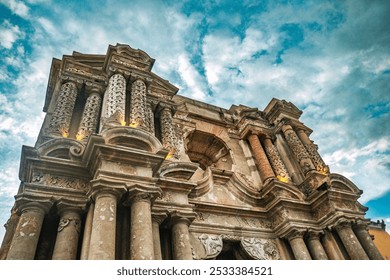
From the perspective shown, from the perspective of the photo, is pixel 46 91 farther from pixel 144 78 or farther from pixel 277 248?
pixel 277 248

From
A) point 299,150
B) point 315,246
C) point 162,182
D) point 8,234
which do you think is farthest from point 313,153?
point 8,234

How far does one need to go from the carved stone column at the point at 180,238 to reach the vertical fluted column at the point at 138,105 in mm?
2508

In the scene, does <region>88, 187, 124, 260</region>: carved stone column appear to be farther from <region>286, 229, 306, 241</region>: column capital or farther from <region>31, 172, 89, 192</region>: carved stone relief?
<region>286, 229, 306, 241</region>: column capital

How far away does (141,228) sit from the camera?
5188 millimetres

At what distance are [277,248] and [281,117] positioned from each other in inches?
242

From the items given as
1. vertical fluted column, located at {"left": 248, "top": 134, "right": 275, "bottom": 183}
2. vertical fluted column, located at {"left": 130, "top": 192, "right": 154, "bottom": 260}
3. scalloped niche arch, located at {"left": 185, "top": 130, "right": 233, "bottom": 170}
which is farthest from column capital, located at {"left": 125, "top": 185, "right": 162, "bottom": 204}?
scalloped niche arch, located at {"left": 185, "top": 130, "right": 233, "bottom": 170}

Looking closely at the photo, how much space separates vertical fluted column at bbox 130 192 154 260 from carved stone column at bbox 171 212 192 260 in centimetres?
121

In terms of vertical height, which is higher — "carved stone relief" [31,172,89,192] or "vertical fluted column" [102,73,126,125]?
"vertical fluted column" [102,73,126,125]

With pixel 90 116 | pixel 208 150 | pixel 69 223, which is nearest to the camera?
pixel 69 223

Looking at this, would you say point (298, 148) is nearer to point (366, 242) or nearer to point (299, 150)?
point (299, 150)

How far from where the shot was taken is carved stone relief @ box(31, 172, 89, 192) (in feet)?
19.1

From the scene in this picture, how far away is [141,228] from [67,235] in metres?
1.47

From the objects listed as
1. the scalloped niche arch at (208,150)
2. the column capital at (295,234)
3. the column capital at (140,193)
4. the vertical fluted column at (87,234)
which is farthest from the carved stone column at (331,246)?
the vertical fluted column at (87,234)
